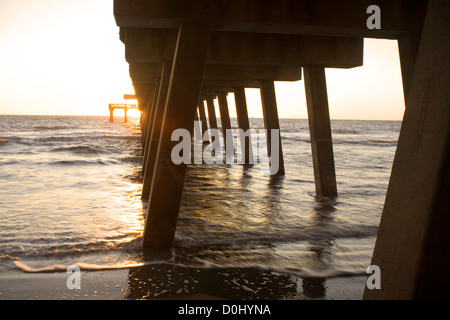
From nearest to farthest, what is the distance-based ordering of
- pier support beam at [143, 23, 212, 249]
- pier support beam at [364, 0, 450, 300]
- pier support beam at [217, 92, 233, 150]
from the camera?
pier support beam at [364, 0, 450, 300]
pier support beam at [143, 23, 212, 249]
pier support beam at [217, 92, 233, 150]

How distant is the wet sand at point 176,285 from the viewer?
351 cm

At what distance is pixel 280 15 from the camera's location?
462 centimetres

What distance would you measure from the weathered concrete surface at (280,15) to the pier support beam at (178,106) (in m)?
A: 0.20

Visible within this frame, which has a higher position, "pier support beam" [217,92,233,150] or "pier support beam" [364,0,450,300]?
"pier support beam" [217,92,233,150]

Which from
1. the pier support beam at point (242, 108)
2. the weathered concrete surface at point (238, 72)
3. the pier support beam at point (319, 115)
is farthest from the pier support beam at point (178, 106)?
the pier support beam at point (242, 108)

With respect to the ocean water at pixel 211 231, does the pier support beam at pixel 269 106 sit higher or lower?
higher

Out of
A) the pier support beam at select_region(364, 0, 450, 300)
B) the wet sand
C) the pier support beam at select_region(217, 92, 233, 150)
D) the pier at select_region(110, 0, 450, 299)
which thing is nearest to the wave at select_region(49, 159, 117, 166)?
the pier support beam at select_region(217, 92, 233, 150)

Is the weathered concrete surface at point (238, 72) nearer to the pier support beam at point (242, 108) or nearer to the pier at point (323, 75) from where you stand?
the pier at point (323, 75)

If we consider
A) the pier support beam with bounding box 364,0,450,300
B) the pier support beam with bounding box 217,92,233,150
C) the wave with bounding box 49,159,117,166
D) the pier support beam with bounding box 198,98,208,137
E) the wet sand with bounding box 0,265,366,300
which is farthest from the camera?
the pier support beam with bounding box 198,98,208,137

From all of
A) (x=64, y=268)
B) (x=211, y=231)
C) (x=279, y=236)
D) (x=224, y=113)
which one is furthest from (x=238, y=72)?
(x=224, y=113)

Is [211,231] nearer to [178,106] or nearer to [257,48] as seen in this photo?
[178,106]

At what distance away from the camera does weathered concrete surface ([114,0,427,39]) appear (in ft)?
14.3

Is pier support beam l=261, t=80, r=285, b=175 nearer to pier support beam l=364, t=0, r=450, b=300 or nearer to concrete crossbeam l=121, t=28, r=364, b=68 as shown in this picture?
concrete crossbeam l=121, t=28, r=364, b=68

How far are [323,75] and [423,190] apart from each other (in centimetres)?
702
